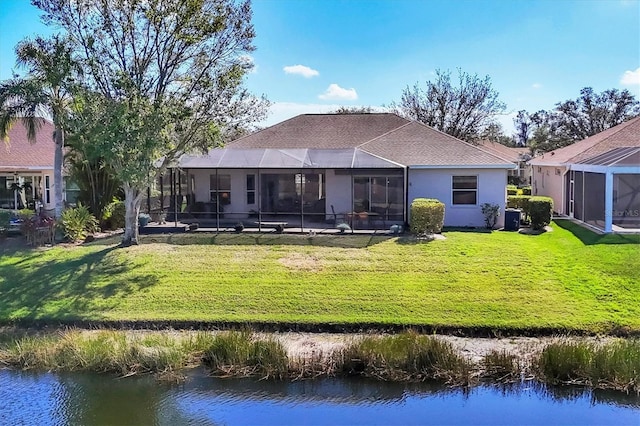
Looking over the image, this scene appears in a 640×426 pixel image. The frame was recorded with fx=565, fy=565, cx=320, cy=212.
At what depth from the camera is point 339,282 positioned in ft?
50.4

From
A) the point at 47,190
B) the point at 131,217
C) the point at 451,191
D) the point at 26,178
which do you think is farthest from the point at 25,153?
the point at 451,191

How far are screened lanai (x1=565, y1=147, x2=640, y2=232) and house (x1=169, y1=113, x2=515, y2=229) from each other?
3.41 m

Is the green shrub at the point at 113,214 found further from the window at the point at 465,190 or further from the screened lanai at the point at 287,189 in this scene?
the window at the point at 465,190

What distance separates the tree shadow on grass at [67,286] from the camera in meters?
14.3

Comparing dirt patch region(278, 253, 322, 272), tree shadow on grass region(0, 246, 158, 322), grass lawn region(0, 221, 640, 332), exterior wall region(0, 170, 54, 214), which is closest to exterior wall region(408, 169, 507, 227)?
grass lawn region(0, 221, 640, 332)

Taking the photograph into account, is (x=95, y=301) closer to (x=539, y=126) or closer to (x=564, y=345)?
(x=564, y=345)

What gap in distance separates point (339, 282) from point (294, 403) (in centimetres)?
588

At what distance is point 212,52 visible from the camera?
62.2 feet

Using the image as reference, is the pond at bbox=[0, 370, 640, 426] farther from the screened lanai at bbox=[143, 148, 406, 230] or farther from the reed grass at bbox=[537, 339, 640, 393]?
the screened lanai at bbox=[143, 148, 406, 230]

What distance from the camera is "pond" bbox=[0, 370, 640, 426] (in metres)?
9.13

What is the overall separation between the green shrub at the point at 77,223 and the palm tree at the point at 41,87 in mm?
1900

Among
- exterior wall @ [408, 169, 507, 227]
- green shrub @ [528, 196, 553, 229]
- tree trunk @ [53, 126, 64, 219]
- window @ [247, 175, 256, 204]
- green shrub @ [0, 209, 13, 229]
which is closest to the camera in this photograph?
tree trunk @ [53, 126, 64, 219]

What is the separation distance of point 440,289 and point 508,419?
5.82m

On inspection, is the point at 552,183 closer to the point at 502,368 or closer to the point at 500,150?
the point at 502,368
